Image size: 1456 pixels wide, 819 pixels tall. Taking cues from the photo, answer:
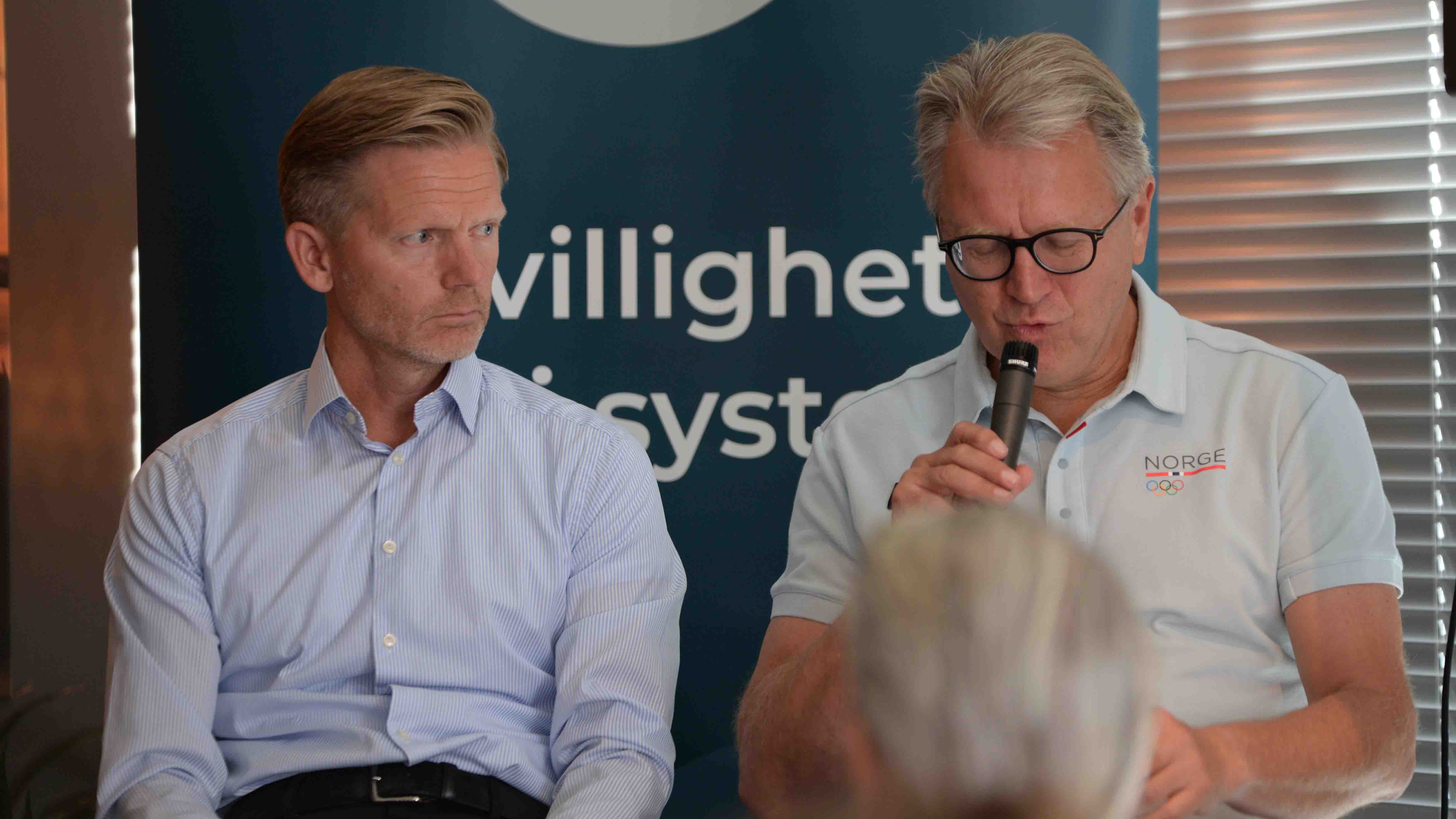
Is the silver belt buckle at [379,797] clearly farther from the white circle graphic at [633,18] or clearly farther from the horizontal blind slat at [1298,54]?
the horizontal blind slat at [1298,54]

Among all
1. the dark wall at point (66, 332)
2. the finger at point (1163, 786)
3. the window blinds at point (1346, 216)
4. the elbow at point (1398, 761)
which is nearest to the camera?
the finger at point (1163, 786)

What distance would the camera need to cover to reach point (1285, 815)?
1509mm

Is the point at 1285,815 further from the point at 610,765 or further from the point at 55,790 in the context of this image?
the point at 55,790

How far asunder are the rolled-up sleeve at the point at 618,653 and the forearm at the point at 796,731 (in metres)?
0.19

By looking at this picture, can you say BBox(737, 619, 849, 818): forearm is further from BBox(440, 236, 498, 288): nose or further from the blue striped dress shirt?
BBox(440, 236, 498, 288): nose

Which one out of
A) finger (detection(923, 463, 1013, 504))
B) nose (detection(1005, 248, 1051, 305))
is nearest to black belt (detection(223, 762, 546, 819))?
finger (detection(923, 463, 1013, 504))

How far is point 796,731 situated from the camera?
1258 mm

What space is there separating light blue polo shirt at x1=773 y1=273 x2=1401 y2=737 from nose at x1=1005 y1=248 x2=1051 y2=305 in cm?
21

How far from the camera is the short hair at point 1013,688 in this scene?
18.2 inches

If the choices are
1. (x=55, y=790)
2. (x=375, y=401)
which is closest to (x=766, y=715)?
(x=375, y=401)

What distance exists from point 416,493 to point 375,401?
217mm

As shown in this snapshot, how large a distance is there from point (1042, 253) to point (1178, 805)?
84 centimetres

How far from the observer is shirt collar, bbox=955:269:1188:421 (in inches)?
68.9

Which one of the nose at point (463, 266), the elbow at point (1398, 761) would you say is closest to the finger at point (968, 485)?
the elbow at point (1398, 761)
